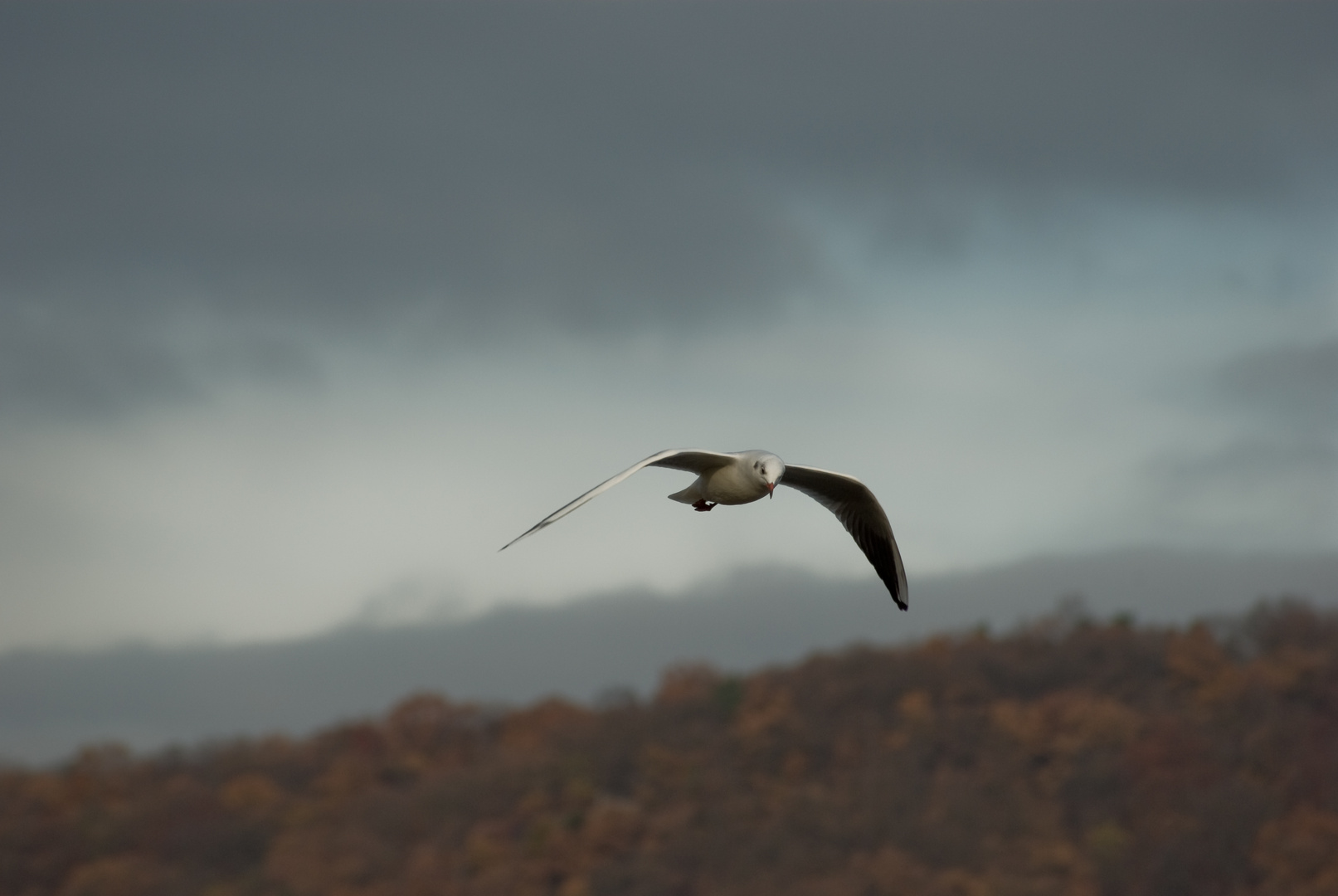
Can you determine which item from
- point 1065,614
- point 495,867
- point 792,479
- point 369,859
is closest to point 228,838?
point 369,859

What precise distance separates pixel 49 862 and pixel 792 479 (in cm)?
9145

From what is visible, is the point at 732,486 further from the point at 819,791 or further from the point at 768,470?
the point at 819,791

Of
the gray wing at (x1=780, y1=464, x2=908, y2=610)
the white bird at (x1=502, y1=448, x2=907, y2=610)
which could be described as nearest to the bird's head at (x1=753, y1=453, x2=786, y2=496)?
the white bird at (x1=502, y1=448, x2=907, y2=610)

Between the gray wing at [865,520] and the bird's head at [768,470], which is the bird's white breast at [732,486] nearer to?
the bird's head at [768,470]

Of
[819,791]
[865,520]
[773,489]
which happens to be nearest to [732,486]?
[773,489]

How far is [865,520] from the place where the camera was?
62.7 feet

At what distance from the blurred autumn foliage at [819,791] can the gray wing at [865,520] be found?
212 feet

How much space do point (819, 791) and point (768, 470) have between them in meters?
83.0

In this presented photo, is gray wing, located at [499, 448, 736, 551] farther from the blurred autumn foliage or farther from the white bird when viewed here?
the blurred autumn foliage

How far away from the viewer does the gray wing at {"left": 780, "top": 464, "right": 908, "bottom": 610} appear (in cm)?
1858

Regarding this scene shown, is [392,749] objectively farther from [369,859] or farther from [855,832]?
[855,832]

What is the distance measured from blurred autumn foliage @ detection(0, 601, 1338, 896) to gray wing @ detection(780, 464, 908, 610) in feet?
212

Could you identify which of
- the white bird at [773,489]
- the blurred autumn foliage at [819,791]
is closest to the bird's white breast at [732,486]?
the white bird at [773,489]

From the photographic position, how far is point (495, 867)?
97438mm
